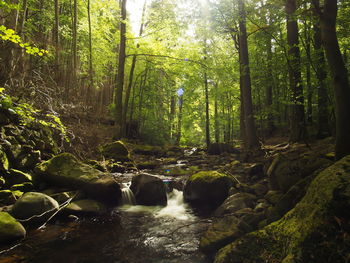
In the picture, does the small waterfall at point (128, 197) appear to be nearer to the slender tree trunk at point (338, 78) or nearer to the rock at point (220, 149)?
the slender tree trunk at point (338, 78)

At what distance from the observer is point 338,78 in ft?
15.1

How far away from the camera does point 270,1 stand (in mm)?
9875

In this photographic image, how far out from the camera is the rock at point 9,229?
4.57 m

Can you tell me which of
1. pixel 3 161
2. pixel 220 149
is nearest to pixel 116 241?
pixel 3 161

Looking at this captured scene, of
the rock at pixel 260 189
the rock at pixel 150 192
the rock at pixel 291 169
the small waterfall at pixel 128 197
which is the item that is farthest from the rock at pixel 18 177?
the rock at pixel 291 169

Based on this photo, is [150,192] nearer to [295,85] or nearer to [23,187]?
[23,187]

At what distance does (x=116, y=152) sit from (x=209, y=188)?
709 cm

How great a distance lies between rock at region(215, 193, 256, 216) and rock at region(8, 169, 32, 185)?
17.7 feet

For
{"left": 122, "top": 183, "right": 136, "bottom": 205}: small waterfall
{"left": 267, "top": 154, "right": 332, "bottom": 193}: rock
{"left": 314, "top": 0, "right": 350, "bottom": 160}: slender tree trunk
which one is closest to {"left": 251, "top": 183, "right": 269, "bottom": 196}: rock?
{"left": 267, "top": 154, "right": 332, "bottom": 193}: rock

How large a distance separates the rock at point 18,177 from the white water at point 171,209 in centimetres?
292

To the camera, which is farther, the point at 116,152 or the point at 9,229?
the point at 116,152

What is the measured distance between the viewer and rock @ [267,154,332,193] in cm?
576

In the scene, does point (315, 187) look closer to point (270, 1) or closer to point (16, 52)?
point (16, 52)

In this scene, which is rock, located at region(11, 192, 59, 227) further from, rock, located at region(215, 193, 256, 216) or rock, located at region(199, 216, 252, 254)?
rock, located at region(215, 193, 256, 216)
